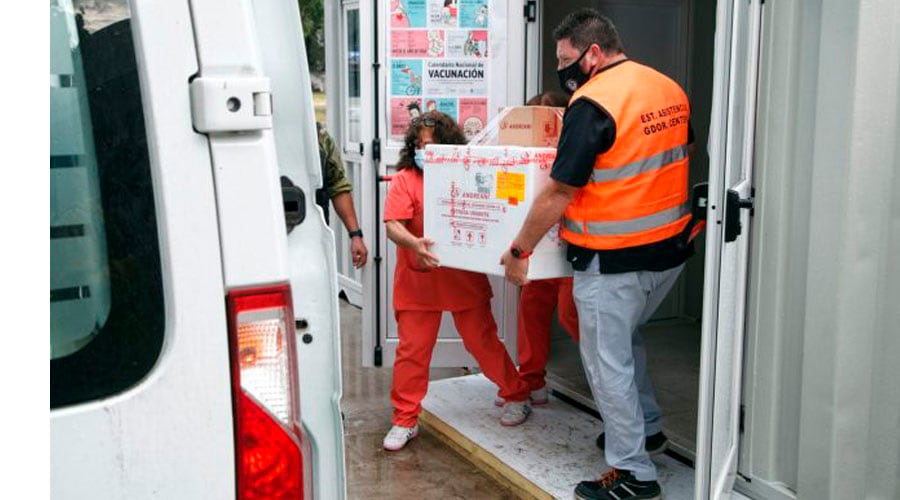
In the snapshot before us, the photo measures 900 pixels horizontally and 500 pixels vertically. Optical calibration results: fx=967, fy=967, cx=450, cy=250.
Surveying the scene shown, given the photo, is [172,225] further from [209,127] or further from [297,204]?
[297,204]

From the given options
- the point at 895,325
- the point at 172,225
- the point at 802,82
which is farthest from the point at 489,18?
the point at 172,225

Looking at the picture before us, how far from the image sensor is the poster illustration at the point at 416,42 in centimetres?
511

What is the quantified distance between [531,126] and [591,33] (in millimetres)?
513

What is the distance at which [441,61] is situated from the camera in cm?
514

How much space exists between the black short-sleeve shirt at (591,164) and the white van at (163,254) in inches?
85.0

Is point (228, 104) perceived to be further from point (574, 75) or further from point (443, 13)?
point (443, 13)

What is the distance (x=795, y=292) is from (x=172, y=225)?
2.56 metres

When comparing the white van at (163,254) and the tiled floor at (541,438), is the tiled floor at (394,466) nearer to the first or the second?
the tiled floor at (541,438)

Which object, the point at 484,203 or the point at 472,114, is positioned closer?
the point at 484,203

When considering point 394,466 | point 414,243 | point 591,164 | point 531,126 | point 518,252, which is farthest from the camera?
point 394,466

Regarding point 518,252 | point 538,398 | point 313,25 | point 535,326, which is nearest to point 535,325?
point 535,326
